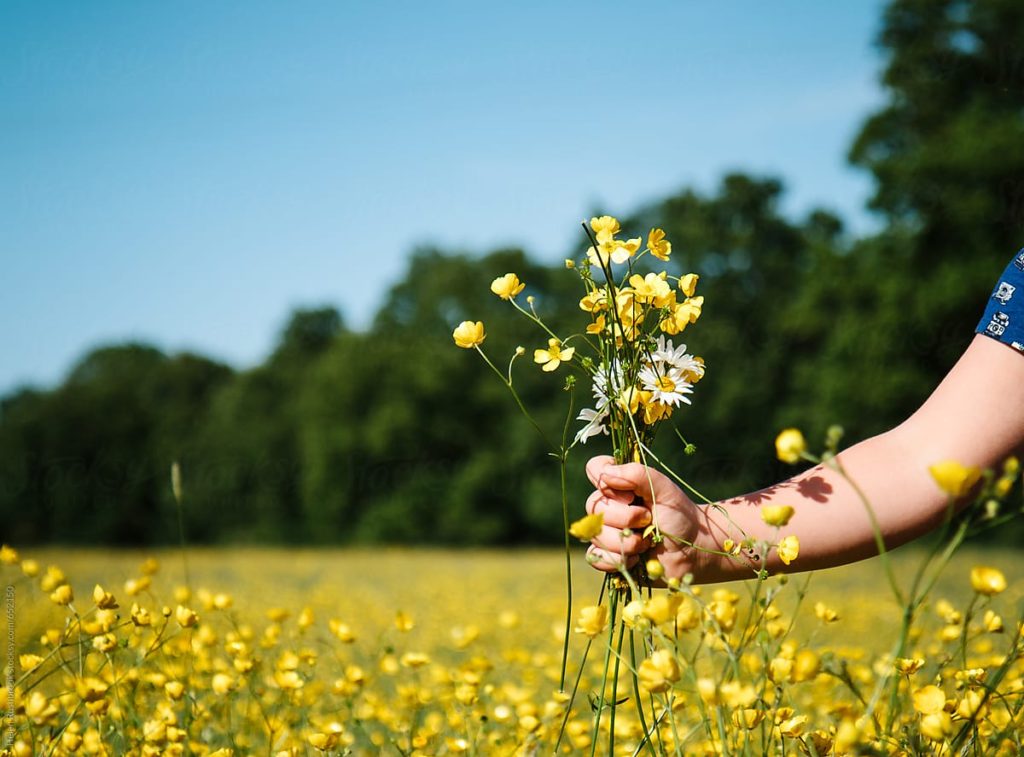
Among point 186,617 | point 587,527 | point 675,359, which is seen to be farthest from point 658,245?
point 186,617

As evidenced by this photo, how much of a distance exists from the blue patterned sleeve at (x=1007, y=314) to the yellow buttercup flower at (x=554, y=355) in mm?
678

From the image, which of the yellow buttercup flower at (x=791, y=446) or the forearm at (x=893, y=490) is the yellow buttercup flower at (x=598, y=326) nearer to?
the forearm at (x=893, y=490)

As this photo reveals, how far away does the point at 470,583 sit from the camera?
33.2 ft

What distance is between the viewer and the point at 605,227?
1422 millimetres

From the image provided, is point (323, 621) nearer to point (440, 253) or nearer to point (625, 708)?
point (625, 708)

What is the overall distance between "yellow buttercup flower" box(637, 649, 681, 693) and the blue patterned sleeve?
83cm

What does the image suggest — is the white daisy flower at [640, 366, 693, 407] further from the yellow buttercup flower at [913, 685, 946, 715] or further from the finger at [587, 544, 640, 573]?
the yellow buttercup flower at [913, 685, 946, 715]

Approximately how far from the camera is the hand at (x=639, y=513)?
1355mm

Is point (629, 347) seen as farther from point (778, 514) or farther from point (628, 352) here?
point (778, 514)

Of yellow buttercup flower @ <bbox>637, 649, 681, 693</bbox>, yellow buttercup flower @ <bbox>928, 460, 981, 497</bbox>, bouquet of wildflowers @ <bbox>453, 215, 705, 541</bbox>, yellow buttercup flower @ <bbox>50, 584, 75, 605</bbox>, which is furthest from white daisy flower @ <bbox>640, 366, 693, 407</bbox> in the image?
yellow buttercup flower @ <bbox>50, 584, 75, 605</bbox>

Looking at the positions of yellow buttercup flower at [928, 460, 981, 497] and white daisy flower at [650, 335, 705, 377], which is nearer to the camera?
yellow buttercup flower at [928, 460, 981, 497]

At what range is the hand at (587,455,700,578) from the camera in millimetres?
1355

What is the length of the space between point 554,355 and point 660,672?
1.80ft

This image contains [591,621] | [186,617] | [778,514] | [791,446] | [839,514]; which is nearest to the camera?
[791,446]
